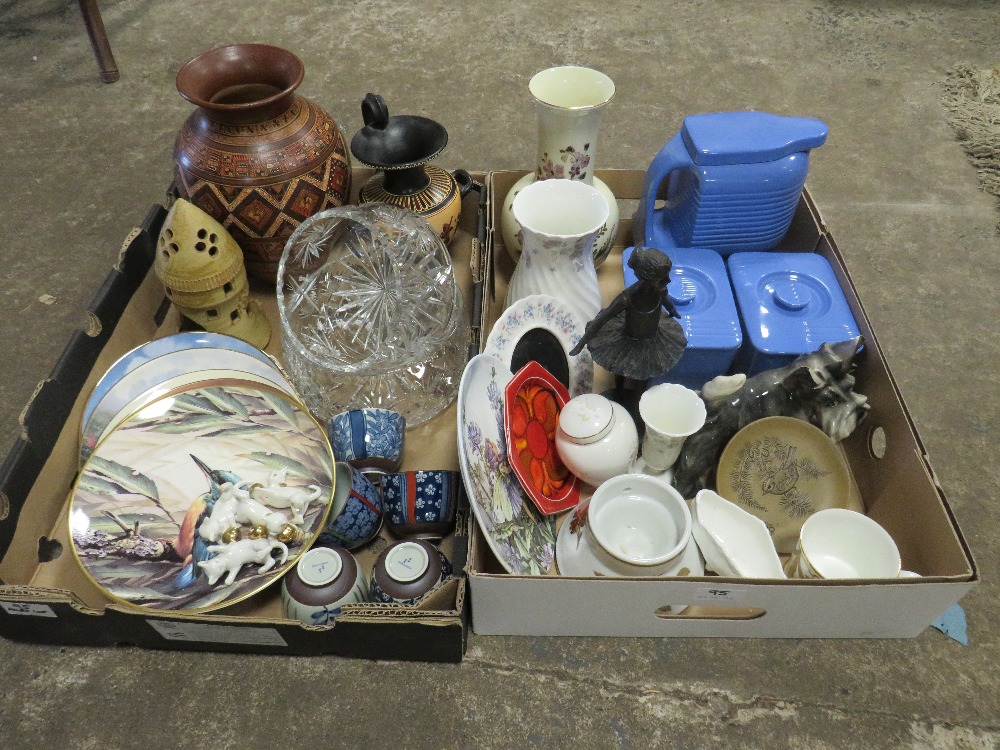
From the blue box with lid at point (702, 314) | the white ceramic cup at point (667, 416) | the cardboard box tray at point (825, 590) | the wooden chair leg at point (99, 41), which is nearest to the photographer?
the cardboard box tray at point (825, 590)

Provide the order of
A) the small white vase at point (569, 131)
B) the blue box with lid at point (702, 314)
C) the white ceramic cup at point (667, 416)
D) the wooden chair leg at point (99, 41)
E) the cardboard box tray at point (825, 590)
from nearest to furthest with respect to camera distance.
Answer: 1. the cardboard box tray at point (825, 590)
2. the white ceramic cup at point (667, 416)
3. the blue box with lid at point (702, 314)
4. the small white vase at point (569, 131)
5. the wooden chair leg at point (99, 41)

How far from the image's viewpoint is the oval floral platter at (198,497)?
0.88 metres

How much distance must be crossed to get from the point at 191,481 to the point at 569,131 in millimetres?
772

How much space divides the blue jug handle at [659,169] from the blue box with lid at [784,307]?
167 millimetres

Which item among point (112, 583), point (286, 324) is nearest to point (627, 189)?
point (286, 324)

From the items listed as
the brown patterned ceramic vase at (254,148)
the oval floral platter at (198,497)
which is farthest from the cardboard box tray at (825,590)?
the brown patterned ceramic vase at (254,148)

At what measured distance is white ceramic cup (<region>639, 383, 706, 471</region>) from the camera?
0.93 m

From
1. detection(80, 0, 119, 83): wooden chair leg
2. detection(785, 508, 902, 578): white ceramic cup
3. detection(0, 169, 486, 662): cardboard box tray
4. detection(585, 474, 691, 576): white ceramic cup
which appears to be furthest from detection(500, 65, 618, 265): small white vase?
detection(80, 0, 119, 83): wooden chair leg

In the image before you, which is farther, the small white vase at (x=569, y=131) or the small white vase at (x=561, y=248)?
the small white vase at (x=569, y=131)

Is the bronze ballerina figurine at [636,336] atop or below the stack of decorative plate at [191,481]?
atop

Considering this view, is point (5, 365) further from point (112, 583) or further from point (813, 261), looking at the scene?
point (813, 261)

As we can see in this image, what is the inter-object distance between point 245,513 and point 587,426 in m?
0.45

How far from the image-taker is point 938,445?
119 cm

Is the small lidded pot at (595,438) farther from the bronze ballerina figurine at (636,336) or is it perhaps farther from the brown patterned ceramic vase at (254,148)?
the brown patterned ceramic vase at (254,148)
